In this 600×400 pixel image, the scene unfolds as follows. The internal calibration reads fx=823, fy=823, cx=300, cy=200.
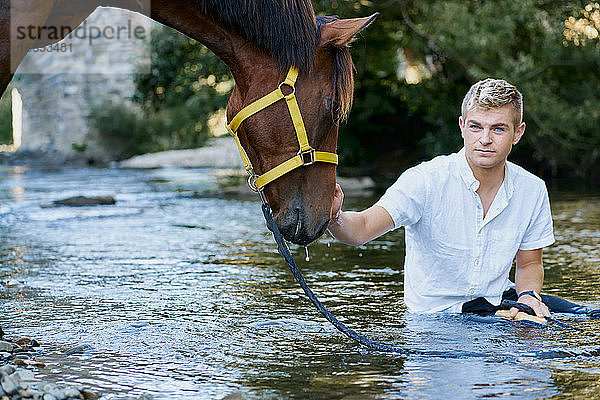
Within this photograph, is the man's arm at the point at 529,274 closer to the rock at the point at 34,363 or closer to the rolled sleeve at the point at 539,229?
the rolled sleeve at the point at 539,229

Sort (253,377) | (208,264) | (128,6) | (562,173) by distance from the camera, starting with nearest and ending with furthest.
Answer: (253,377)
(128,6)
(208,264)
(562,173)

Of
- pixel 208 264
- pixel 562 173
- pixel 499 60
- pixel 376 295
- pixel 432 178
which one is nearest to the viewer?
pixel 432 178

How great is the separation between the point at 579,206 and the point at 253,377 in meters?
7.56

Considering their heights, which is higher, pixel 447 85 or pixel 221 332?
pixel 447 85

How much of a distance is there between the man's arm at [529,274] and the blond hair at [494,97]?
61cm

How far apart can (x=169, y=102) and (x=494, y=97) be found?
15983mm

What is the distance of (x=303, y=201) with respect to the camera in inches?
114

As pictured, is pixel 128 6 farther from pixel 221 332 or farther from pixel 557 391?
pixel 557 391

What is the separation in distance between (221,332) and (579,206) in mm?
7029

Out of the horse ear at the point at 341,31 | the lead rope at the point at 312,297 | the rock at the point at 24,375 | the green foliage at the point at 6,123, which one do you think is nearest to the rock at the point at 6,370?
the rock at the point at 24,375

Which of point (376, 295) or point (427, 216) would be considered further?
point (376, 295)

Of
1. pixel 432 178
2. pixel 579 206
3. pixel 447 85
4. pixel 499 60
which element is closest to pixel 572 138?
pixel 499 60

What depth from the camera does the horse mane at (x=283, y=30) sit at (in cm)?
285

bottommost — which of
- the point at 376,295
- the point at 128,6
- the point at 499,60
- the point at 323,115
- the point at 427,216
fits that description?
the point at 376,295
